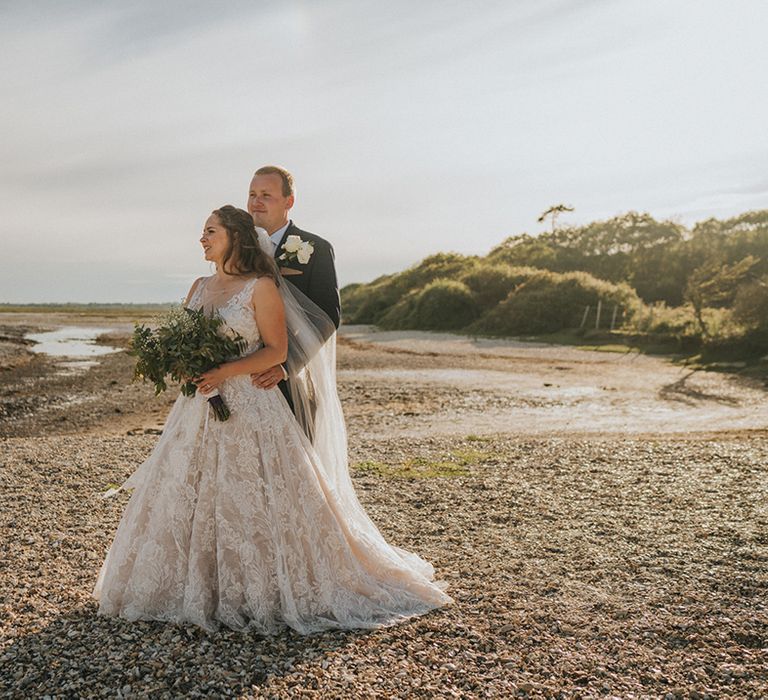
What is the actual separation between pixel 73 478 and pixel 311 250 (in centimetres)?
568

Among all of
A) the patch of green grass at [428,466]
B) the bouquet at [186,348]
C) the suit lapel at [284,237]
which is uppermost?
the suit lapel at [284,237]

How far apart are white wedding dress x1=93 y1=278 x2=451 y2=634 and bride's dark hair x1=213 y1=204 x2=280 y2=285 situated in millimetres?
149

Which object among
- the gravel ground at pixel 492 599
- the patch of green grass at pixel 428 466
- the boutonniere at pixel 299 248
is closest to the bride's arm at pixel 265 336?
the boutonniere at pixel 299 248

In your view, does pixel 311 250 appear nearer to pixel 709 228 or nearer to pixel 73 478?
pixel 73 478

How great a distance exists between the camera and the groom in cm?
473

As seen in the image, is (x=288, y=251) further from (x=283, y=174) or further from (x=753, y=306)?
(x=753, y=306)

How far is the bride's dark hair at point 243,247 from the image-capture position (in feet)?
14.2

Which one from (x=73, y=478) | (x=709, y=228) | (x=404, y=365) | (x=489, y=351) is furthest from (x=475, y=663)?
(x=709, y=228)

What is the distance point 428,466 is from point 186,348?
587cm

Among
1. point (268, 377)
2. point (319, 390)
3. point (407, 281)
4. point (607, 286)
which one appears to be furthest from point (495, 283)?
point (268, 377)

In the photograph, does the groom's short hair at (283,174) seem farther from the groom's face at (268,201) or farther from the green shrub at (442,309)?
the green shrub at (442,309)

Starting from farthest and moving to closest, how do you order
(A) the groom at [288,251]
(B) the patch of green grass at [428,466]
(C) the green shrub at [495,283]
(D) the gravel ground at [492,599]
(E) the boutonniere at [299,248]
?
(C) the green shrub at [495,283] → (B) the patch of green grass at [428,466] → (A) the groom at [288,251] → (E) the boutonniere at [299,248] → (D) the gravel ground at [492,599]

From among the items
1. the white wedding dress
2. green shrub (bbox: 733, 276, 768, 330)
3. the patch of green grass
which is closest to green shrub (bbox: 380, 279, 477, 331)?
green shrub (bbox: 733, 276, 768, 330)

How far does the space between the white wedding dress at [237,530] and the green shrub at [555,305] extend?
34546 mm
